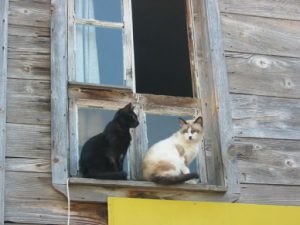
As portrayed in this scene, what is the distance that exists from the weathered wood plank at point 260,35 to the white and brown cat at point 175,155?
80 cm

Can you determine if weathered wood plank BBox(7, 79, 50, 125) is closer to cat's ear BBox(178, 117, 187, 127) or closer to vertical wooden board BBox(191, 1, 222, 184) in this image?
cat's ear BBox(178, 117, 187, 127)

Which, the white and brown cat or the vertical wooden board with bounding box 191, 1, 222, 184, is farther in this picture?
the vertical wooden board with bounding box 191, 1, 222, 184

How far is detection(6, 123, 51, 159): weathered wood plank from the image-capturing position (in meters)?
4.91

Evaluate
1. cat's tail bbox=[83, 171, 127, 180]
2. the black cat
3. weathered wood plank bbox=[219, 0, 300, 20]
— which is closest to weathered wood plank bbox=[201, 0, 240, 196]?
weathered wood plank bbox=[219, 0, 300, 20]

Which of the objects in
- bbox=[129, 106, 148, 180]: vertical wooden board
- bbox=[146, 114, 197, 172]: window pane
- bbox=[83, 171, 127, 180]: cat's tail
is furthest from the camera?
bbox=[146, 114, 197, 172]: window pane

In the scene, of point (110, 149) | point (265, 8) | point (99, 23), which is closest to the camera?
point (110, 149)

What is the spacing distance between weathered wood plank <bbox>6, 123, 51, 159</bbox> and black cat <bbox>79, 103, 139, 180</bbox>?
269mm

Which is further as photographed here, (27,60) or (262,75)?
(262,75)

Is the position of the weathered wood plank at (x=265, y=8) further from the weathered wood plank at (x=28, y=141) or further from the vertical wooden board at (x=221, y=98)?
the weathered wood plank at (x=28, y=141)

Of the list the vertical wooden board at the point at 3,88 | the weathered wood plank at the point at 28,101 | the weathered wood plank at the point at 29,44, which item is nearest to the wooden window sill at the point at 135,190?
the vertical wooden board at the point at 3,88

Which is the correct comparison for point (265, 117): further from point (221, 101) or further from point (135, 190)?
point (135, 190)

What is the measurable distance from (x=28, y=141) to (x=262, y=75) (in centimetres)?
192

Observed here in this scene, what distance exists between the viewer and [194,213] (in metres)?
4.88

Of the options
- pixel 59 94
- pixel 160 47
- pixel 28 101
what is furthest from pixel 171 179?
pixel 160 47
